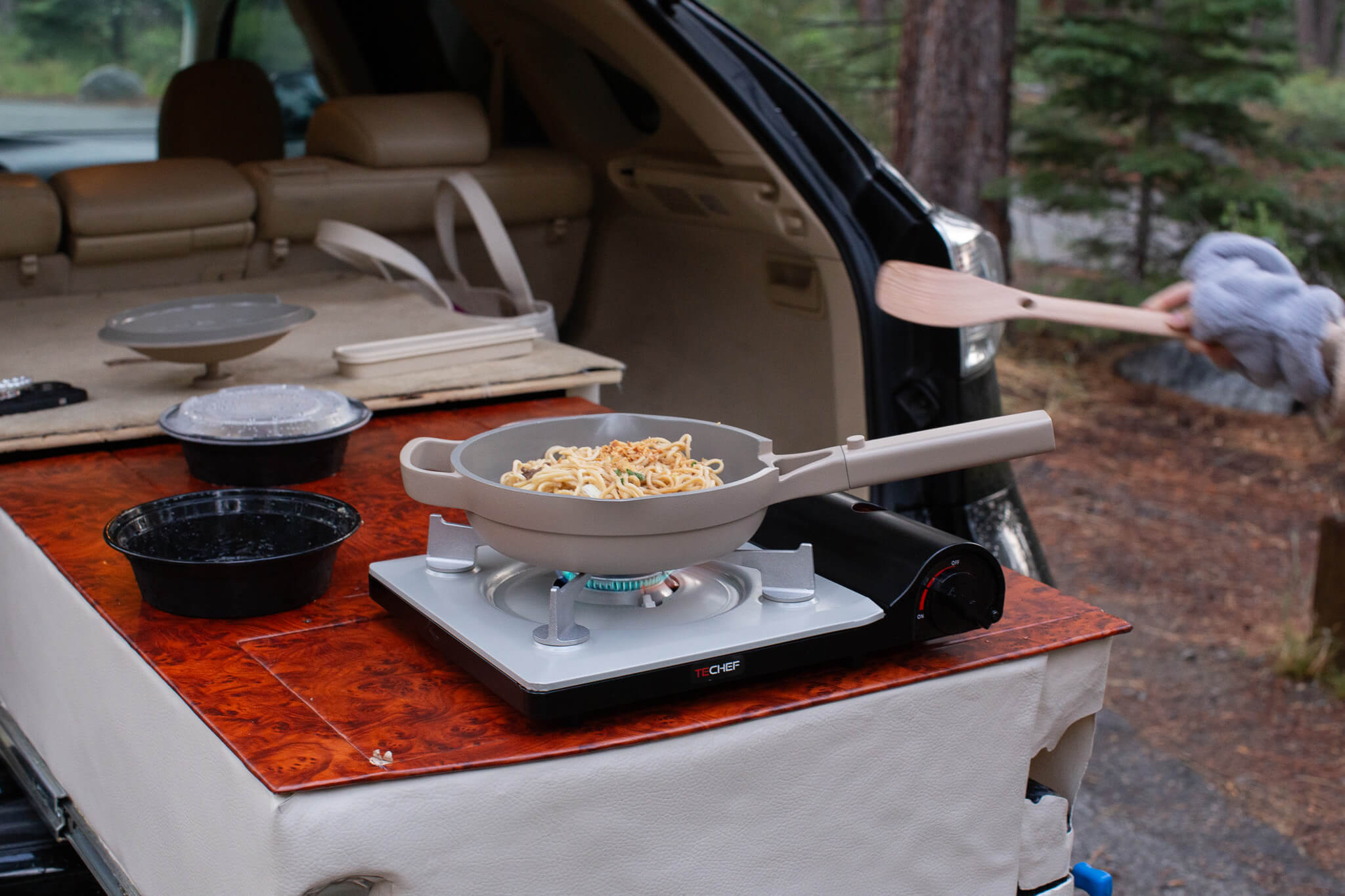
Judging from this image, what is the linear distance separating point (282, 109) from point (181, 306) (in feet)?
4.73

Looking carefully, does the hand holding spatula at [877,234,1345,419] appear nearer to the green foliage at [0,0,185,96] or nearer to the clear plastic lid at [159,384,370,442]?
the clear plastic lid at [159,384,370,442]

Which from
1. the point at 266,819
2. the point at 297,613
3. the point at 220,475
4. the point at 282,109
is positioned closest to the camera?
the point at 266,819

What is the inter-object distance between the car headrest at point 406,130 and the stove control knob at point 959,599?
2.06 m

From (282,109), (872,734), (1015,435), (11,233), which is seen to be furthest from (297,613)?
(282,109)

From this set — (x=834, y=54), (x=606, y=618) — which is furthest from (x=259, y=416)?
(x=834, y=54)

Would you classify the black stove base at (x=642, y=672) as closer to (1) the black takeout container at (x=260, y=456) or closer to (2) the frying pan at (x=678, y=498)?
(2) the frying pan at (x=678, y=498)

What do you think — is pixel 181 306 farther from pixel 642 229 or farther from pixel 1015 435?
pixel 1015 435

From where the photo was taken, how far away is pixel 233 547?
54.1 inches

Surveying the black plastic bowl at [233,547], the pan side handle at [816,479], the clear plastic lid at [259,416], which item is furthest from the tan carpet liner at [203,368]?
the pan side handle at [816,479]

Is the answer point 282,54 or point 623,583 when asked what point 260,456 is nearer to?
point 623,583

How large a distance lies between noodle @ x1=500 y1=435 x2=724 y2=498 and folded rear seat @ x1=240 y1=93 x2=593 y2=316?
5.76ft

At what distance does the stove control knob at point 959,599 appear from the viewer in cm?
123

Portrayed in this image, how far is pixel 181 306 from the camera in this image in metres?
2.14

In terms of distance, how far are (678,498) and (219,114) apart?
2.60 m
